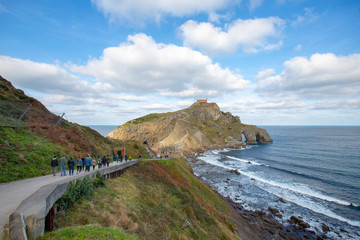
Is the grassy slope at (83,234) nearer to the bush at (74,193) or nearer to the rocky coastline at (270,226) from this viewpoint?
the bush at (74,193)

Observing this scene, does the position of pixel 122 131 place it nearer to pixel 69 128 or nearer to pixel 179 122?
pixel 179 122

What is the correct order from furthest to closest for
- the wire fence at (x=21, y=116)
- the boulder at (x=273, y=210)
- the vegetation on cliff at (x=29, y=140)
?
the boulder at (x=273, y=210) < the wire fence at (x=21, y=116) < the vegetation on cliff at (x=29, y=140)

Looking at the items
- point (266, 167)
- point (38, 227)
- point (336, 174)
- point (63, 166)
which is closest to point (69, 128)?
point (63, 166)

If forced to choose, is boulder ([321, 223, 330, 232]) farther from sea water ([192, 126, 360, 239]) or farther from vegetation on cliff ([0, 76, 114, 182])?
vegetation on cliff ([0, 76, 114, 182])

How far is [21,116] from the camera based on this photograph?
19.6m

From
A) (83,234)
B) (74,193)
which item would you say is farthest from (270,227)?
(83,234)

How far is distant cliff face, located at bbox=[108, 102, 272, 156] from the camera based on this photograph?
3263 inches

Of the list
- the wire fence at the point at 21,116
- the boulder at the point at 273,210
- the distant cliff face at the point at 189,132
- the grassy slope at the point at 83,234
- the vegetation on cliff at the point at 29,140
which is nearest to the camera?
the grassy slope at the point at 83,234

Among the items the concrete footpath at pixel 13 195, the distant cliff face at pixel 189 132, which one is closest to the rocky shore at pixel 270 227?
the concrete footpath at pixel 13 195

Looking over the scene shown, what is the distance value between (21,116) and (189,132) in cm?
7465

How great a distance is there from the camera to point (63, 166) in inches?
563

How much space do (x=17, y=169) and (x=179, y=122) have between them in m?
83.4

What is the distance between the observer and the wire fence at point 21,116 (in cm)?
1778

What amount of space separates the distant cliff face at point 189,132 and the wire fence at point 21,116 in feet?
182
